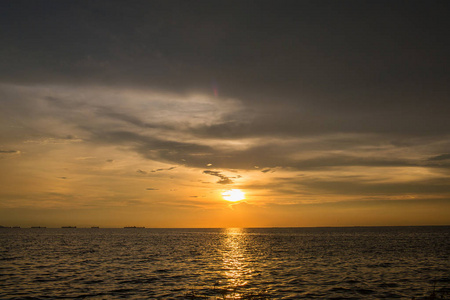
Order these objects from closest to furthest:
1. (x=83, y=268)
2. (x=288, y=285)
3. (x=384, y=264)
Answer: (x=288, y=285) < (x=83, y=268) < (x=384, y=264)

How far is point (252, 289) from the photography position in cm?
3209

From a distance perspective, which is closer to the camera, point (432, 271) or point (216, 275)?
point (216, 275)

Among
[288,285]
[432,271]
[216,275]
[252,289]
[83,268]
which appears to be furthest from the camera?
[83,268]

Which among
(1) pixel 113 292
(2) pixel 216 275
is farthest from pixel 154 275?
(1) pixel 113 292

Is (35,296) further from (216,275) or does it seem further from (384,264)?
(384,264)

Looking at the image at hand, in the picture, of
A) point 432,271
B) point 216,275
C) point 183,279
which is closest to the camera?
point 183,279

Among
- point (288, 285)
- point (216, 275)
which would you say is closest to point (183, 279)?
point (216, 275)

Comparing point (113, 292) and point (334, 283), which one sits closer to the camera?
point (113, 292)

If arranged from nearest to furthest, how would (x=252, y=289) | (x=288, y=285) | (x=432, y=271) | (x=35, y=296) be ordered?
(x=35, y=296)
(x=252, y=289)
(x=288, y=285)
(x=432, y=271)

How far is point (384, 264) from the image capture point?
170 ft

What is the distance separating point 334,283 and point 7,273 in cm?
4119

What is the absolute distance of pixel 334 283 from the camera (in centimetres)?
3547

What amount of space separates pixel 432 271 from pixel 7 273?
5703 centimetres

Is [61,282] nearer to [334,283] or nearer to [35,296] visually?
[35,296]
